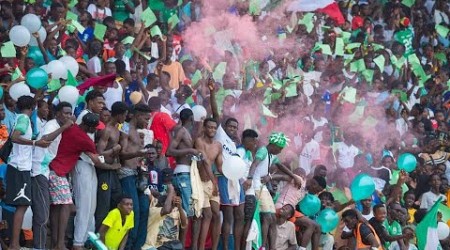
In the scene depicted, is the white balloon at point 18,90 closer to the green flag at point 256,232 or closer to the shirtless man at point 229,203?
the shirtless man at point 229,203

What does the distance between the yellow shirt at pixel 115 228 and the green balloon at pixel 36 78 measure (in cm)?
168

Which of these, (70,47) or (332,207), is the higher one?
(70,47)

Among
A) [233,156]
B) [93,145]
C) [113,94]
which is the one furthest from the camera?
[113,94]

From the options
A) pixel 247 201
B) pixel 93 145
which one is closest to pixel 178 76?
pixel 247 201

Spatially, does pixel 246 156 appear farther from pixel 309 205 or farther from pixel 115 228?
pixel 115 228

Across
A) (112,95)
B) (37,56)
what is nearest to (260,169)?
(112,95)

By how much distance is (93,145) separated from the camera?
556 inches

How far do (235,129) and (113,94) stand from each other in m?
1.66

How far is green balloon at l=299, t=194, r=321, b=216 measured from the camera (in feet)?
54.0

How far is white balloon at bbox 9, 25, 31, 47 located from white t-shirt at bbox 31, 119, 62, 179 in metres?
2.11

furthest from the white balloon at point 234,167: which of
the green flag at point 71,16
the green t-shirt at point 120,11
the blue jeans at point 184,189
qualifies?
the green t-shirt at point 120,11

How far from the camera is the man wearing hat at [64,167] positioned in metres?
14.0

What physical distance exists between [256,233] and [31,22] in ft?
12.3

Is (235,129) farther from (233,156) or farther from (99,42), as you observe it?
(99,42)
